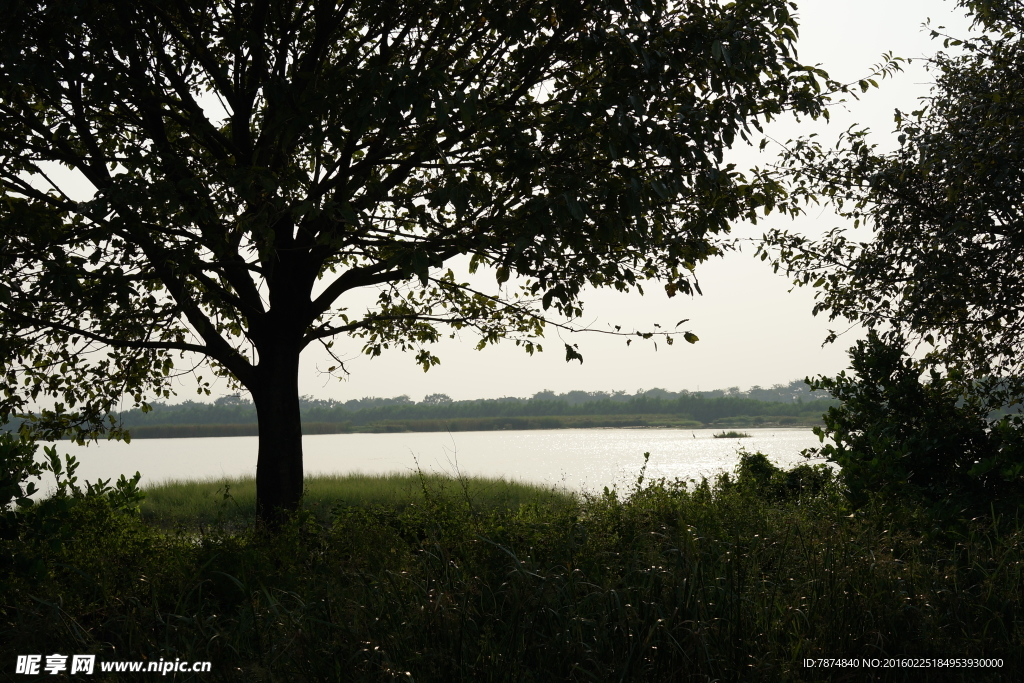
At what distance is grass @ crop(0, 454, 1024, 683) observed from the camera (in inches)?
141

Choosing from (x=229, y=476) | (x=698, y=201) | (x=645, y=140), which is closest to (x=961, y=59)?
(x=698, y=201)

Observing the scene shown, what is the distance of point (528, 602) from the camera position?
12.7 feet

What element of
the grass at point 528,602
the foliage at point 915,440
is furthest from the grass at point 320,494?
the grass at point 528,602

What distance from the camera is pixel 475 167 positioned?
24.3 ft

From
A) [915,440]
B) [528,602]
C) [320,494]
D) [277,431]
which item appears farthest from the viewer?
[320,494]

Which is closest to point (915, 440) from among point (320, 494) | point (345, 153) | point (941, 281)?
point (941, 281)

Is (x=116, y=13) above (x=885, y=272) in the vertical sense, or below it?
above

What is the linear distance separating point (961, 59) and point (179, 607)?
41.6 feet

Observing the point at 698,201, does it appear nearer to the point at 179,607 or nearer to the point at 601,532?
the point at 601,532

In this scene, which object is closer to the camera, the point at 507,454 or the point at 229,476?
the point at 229,476

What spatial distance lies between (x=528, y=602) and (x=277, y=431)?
5.84 m

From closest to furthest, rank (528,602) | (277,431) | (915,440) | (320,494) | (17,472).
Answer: (528,602), (17,472), (915,440), (277,431), (320,494)

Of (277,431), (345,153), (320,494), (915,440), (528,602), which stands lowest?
(320,494)

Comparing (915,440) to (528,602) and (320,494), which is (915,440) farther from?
(320,494)
